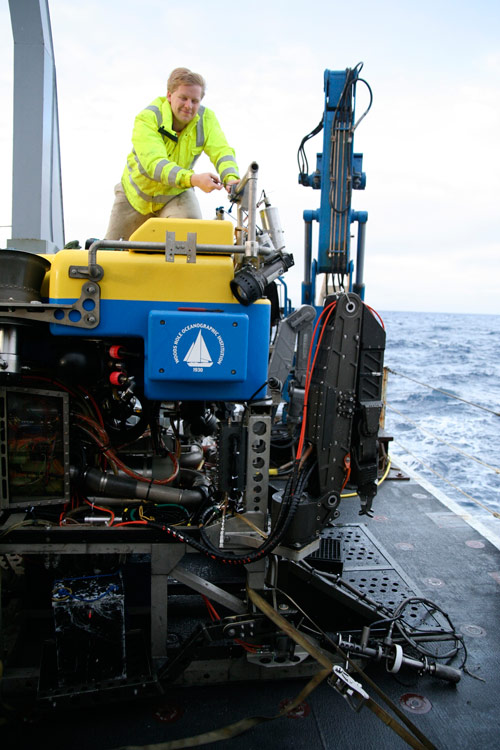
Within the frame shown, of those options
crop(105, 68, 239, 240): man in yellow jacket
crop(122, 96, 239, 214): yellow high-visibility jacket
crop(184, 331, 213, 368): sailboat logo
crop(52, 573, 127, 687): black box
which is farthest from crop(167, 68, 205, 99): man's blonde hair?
crop(52, 573, 127, 687): black box

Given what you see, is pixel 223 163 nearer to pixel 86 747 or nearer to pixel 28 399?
pixel 28 399

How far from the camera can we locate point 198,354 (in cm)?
266

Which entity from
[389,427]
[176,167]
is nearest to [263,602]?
[176,167]

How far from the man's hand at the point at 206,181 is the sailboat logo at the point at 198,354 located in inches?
38.0

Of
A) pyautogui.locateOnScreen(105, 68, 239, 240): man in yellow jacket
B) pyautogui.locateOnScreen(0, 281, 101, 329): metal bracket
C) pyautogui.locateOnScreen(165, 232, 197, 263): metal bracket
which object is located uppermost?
pyautogui.locateOnScreen(105, 68, 239, 240): man in yellow jacket

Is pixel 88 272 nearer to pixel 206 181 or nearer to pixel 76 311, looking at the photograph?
pixel 76 311

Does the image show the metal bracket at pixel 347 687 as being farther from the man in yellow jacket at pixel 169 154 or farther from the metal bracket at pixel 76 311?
the man in yellow jacket at pixel 169 154

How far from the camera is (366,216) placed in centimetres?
709

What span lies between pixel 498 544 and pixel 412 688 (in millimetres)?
2147

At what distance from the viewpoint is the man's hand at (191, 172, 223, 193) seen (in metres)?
3.05

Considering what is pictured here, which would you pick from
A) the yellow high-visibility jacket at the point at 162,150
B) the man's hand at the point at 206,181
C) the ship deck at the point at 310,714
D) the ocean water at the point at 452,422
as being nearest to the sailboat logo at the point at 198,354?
the man's hand at the point at 206,181

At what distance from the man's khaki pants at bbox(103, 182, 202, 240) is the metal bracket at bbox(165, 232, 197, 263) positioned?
96cm

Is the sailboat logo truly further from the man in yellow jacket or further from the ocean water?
the ocean water

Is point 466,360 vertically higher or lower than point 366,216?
lower
